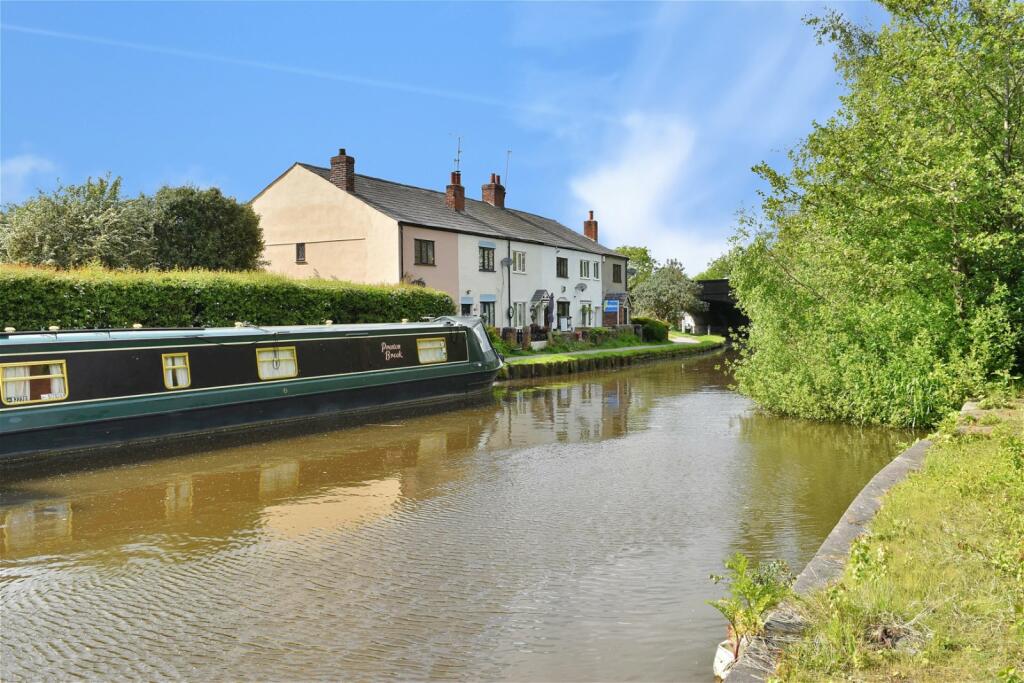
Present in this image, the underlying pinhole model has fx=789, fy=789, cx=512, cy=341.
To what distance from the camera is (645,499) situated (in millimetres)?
8984

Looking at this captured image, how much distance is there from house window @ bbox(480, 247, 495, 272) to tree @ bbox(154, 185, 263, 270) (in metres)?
9.20

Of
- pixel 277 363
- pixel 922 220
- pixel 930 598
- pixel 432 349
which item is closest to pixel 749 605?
pixel 930 598

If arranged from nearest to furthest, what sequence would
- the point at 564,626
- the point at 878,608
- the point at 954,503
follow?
the point at 878,608, the point at 564,626, the point at 954,503

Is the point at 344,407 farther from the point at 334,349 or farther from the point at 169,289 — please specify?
the point at 169,289

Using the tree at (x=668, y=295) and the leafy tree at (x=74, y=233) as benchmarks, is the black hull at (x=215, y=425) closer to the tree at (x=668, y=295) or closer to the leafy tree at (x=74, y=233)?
the leafy tree at (x=74, y=233)

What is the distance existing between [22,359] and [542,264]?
86.4 feet

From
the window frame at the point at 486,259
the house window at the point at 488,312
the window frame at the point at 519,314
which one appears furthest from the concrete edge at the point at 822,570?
the window frame at the point at 519,314

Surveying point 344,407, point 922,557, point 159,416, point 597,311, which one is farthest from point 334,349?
point 597,311

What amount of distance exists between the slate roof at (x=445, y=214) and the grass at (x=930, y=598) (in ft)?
74.1

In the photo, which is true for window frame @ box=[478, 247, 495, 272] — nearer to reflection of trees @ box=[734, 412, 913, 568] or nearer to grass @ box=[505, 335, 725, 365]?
grass @ box=[505, 335, 725, 365]

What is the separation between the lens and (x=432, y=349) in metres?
19.1

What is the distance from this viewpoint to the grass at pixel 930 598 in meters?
3.62

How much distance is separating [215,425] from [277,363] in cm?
180

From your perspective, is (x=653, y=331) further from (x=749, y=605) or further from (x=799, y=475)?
(x=749, y=605)
